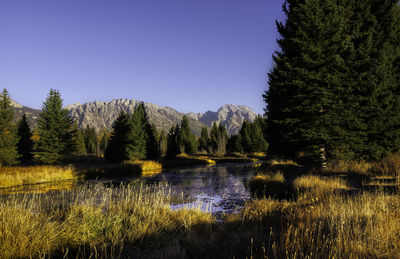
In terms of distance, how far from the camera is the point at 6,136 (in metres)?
32.9

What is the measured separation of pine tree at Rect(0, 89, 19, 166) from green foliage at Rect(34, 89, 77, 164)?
9.85ft

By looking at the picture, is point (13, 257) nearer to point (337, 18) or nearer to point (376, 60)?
point (337, 18)

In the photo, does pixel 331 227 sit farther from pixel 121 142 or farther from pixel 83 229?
pixel 121 142

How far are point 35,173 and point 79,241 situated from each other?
62.1 feet

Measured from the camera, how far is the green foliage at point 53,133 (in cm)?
3209

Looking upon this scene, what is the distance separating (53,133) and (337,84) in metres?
34.6

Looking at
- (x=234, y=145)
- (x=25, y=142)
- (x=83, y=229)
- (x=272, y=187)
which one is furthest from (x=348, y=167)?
(x=234, y=145)

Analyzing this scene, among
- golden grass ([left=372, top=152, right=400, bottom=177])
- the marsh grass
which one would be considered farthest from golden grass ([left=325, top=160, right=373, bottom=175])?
the marsh grass

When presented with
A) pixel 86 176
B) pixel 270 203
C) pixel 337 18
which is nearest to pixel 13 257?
pixel 270 203

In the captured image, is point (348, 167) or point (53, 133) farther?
point (53, 133)

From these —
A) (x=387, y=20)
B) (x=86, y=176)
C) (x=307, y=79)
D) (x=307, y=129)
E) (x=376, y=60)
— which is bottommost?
(x=86, y=176)

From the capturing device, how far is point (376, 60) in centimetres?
1730

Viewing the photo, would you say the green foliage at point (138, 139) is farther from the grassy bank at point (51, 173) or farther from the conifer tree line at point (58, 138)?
the grassy bank at point (51, 173)

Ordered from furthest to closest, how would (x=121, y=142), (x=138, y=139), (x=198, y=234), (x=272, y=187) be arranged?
(x=138, y=139)
(x=121, y=142)
(x=272, y=187)
(x=198, y=234)
